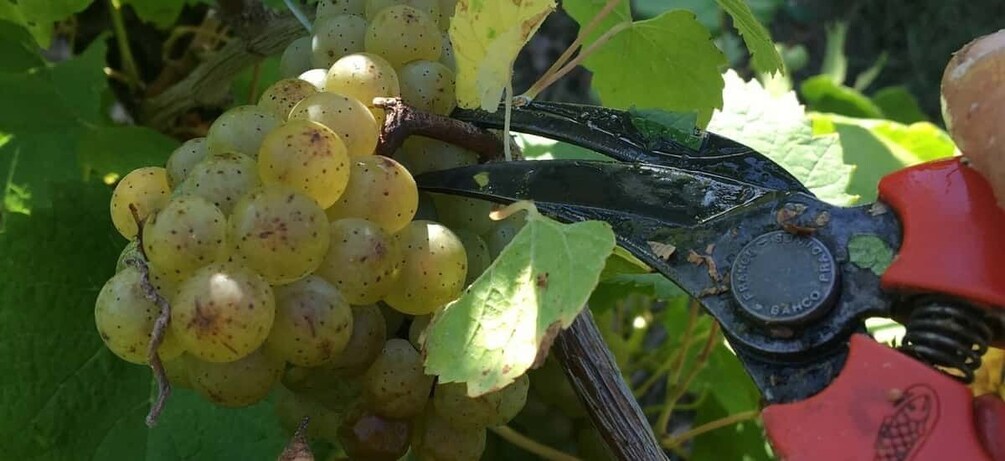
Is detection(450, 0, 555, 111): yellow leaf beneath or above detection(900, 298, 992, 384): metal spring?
above

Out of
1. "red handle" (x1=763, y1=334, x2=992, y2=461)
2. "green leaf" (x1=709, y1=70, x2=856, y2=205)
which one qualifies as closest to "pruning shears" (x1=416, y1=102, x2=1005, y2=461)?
"red handle" (x1=763, y1=334, x2=992, y2=461)

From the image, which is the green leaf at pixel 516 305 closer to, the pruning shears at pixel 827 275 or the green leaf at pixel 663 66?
the pruning shears at pixel 827 275

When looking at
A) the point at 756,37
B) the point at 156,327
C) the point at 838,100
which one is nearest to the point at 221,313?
the point at 156,327

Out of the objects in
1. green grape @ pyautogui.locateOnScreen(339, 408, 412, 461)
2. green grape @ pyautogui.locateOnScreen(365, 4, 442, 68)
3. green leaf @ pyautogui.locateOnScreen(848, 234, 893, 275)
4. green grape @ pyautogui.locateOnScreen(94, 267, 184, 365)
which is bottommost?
green grape @ pyautogui.locateOnScreen(339, 408, 412, 461)

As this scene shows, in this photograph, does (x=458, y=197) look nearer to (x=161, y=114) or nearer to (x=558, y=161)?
(x=558, y=161)

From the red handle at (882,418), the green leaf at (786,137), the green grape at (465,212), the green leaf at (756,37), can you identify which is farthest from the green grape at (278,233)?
the green leaf at (786,137)

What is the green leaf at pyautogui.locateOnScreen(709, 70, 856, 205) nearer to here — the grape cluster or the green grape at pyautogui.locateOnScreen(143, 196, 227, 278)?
the grape cluster

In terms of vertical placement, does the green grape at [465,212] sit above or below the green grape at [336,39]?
below

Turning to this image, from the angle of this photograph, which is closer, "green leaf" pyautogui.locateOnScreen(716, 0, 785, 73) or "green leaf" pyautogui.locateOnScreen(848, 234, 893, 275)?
"green leaf" pyautogui.locateOnScreen(848, 234, 893, 275)
